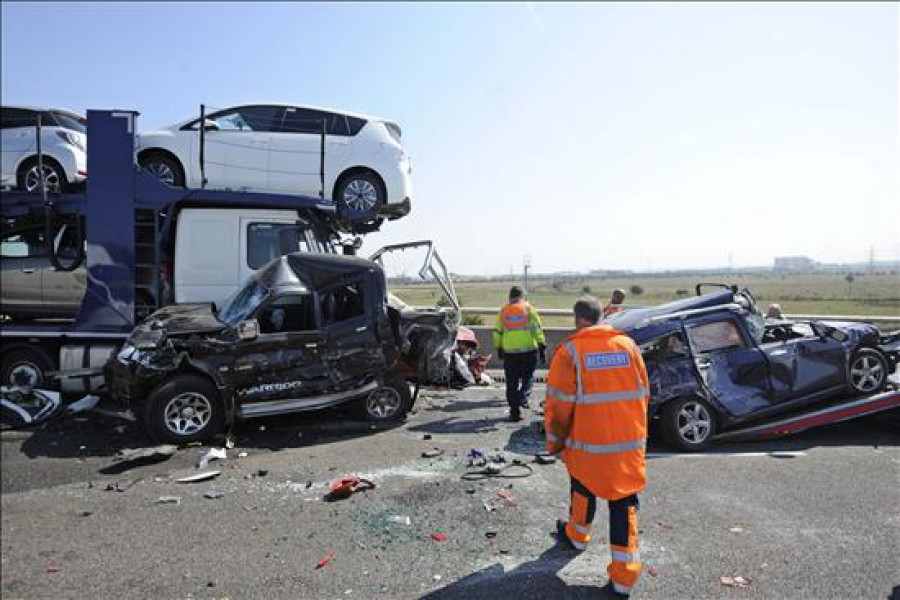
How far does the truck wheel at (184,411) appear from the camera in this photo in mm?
6039

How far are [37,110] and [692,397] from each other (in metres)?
8.95

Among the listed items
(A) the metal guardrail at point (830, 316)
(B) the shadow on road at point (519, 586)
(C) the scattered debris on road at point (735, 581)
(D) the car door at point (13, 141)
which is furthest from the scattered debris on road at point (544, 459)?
(D) the car door at point (13, 141)

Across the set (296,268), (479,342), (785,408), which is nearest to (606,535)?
(785,408)

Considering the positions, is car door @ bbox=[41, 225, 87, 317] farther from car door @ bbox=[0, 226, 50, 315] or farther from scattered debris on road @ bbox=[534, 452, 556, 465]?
scattered debris on road @ bbox=[534, 452, 556, 465]

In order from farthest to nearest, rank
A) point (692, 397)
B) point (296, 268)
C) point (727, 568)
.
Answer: point (296, 268) → point (692, 397) → point (727, 568)

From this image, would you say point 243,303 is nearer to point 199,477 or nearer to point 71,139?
point 199,477

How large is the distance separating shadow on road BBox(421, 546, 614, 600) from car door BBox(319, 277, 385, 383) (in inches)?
142

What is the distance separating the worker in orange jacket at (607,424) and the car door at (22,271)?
24.0ft

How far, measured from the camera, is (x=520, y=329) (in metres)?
7.67

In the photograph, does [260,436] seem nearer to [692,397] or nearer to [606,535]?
[606,535]

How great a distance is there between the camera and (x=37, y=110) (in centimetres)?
803

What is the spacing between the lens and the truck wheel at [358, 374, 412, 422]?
23.5 ft

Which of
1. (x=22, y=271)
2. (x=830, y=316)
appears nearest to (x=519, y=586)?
(x=22, y=271)

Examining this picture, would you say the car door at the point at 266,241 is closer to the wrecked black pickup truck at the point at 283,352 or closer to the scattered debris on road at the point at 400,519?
the wrecked black pickup truck at the point at 283,352
